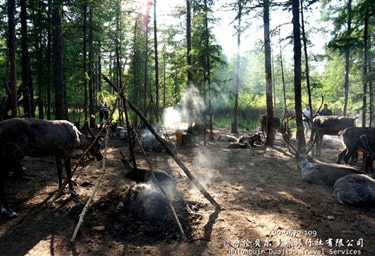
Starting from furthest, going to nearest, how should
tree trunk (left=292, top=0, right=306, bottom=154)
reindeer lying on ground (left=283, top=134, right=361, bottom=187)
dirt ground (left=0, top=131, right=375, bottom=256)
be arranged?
tree trunk (left=292, top=0, right=306, bottom=154) < reindeer lying on ground (left=283, top=134, right=361, bottom=187) < dirt ground (left=0, top=131, right=375, bottom=256)

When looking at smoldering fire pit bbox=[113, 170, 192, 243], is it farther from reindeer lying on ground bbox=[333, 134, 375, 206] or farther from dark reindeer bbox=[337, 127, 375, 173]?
dark reindeer bbox=[337, 127, 375, 173]

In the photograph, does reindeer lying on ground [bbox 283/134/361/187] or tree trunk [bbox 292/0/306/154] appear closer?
reindeer lying on ground [bbox 283/134/361/187]

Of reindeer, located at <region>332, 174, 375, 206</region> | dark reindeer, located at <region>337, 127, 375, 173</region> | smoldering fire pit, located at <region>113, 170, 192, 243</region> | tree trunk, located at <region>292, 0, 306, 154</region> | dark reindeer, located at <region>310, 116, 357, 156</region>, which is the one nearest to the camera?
smoldering fire pit, located at <region>113, 170, 192, 243</region>

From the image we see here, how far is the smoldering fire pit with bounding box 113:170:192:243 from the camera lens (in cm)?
574

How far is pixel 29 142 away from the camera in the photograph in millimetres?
6953

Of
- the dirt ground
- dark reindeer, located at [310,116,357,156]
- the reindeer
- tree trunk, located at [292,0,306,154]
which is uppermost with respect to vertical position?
tree trunk, located at [292,0,306,154]

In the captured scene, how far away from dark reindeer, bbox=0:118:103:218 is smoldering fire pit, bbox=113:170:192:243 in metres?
2.26

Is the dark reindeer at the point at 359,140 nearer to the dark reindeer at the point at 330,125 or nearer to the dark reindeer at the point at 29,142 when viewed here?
the dark reindeer at the point at 330,125

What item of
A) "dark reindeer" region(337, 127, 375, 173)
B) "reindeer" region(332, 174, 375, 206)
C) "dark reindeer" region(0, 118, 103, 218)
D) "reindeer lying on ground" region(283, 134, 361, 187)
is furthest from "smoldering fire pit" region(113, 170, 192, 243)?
"dark reindeer" region(337, 127, 375, 173)

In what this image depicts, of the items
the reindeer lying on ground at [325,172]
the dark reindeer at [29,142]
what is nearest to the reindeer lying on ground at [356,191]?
the reindeer lying on ground at [325,172]

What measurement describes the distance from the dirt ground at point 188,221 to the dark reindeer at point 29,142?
96cm

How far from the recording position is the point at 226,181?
966 cm

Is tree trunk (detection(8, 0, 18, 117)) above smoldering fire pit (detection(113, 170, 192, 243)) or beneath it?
above

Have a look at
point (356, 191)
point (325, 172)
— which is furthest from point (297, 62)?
point (356, 191)
